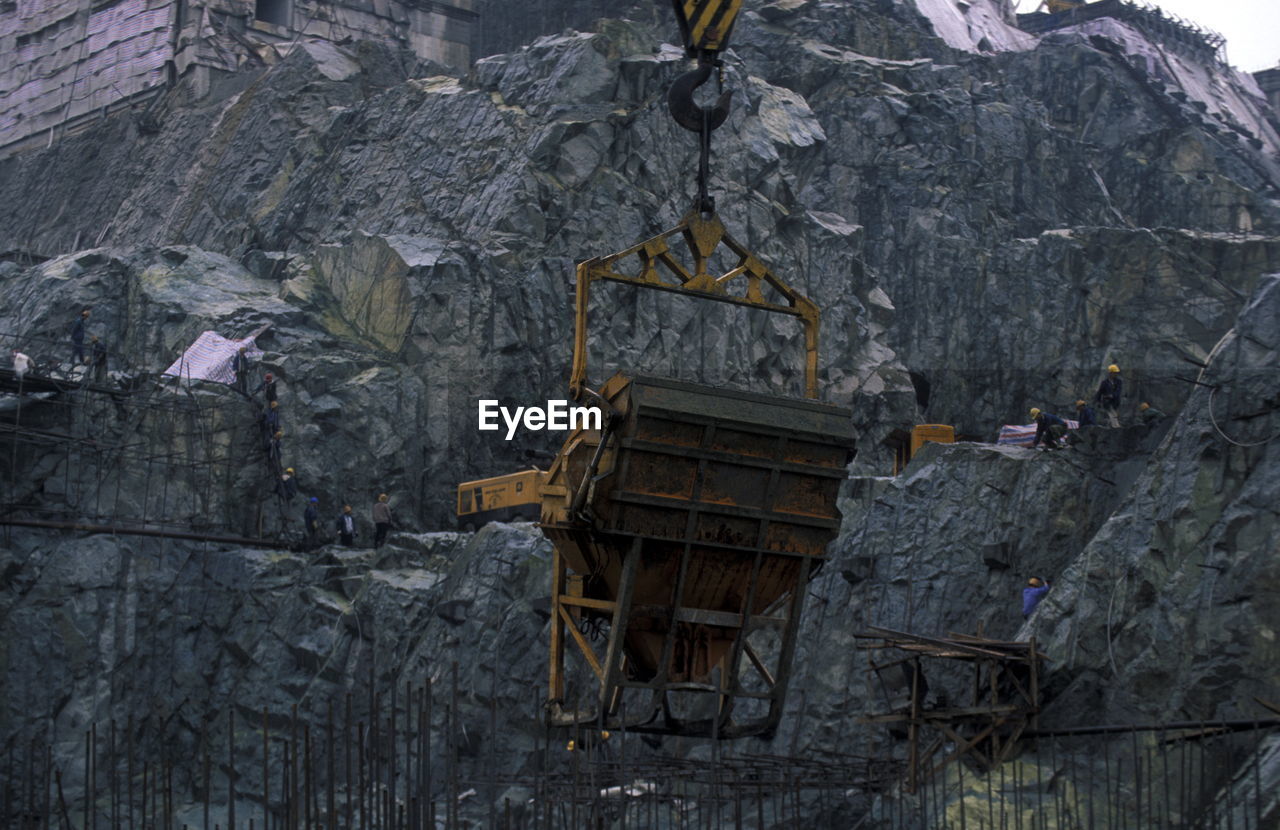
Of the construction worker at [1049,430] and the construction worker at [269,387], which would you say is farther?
the construction worker at [269,387]

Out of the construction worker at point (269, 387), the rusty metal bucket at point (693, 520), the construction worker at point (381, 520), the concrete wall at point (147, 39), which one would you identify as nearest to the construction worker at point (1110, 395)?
the construction worker at point (381, 520)

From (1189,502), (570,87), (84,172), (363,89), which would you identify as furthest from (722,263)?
(84,172)

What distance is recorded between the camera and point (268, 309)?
38.0 metres

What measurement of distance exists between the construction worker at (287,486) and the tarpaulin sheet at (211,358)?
277 centimetres

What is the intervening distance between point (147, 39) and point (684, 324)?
83.2 feet

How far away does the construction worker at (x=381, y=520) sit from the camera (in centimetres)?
3322

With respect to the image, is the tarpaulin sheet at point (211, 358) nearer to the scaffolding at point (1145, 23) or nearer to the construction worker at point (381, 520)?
the construction worker at point (381, 520)

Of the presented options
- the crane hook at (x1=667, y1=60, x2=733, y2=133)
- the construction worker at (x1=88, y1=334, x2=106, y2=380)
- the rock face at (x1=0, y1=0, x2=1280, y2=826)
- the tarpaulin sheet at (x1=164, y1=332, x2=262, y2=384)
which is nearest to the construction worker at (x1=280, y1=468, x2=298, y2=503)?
the rock face at (x1=0, y1=0, x2=1280, y2=826)

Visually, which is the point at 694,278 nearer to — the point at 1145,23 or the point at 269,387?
the point at 269,387

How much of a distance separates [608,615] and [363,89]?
38.4 meters

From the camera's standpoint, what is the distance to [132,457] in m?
31.9

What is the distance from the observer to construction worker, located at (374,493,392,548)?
33219 mm

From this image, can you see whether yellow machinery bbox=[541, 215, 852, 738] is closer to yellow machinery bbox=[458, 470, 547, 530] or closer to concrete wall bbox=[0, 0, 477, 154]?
yellow machinery bbox=[458, 470, 547, 530]

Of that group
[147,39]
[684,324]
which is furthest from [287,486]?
[147,39]
